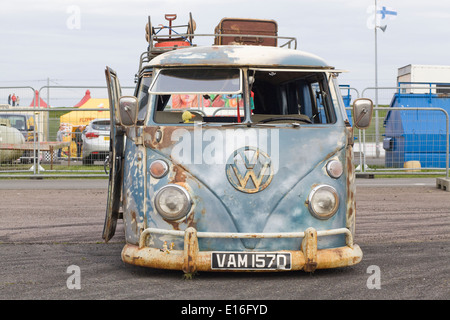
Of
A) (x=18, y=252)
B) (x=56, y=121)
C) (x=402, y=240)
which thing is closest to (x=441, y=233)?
(x=402, y=240)

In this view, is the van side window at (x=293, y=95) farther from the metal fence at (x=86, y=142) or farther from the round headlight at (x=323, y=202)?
the metal fence at (x=86, y=142)

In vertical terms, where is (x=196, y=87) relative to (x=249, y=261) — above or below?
above

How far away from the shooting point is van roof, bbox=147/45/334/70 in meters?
6.30

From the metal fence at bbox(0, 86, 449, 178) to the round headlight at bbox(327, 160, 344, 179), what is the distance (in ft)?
31.8

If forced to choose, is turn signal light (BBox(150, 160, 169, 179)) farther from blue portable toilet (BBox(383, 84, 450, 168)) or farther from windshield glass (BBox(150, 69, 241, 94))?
blue portable toilet (BBox(383, 84, 450, 168))

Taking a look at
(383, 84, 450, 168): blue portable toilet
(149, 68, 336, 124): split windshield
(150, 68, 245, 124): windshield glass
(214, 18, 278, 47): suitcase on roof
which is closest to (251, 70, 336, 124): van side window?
(149, 68, 336, 124): split windshield

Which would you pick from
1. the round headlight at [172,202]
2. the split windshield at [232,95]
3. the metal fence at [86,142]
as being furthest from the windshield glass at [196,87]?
the metal fence at [86,142]

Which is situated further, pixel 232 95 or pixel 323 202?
pixel 232 95

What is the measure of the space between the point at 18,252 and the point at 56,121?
9829 millimetres

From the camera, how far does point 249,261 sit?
5688 millimetres

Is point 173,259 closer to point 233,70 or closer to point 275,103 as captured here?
point 233,70

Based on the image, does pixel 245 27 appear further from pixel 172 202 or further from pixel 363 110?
pixel 172 202

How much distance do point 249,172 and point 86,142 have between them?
10969 millimetres

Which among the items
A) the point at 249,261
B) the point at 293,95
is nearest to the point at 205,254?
the point at 249,261
